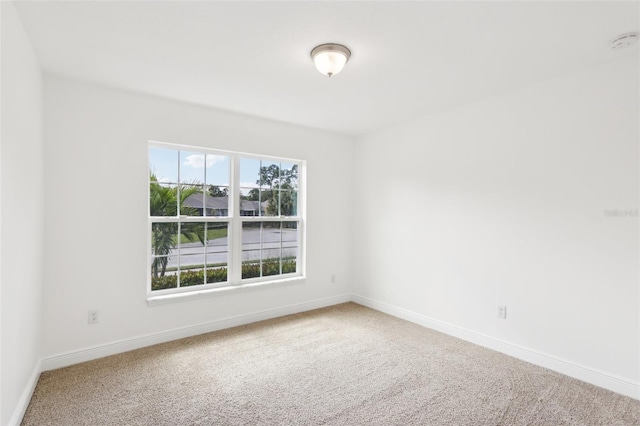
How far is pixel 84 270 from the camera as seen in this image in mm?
2873

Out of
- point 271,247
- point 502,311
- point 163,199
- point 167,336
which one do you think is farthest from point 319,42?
point 167,336

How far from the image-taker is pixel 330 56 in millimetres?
2252

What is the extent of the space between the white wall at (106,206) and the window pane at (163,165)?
164 millimetres

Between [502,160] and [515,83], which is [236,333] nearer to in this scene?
[502,160]

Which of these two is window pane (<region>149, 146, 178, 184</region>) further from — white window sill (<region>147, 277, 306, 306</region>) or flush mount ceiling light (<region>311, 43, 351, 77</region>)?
flush mount ceiling light (<region>311, 43, 351, 77</region>)

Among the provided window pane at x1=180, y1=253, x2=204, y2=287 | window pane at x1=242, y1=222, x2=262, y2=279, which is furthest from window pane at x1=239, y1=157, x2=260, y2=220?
window pane at x1=180, y1=253, x2=204, y2=287

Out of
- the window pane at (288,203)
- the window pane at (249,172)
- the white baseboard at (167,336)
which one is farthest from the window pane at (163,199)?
the window pane at (288,203)

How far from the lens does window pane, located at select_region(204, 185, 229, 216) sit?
3.68m

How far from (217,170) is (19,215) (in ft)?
6.28

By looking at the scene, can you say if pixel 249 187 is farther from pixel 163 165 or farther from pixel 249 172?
pixel 163 165

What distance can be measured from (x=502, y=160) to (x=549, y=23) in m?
1.36

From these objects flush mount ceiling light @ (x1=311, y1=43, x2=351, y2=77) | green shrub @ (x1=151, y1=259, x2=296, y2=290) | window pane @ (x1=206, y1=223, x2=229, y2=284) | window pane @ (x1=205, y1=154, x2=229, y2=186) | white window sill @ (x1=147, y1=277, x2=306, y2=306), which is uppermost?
flush mount ceiling light @ (x1=311, y1=43, x2=351, y2=77)

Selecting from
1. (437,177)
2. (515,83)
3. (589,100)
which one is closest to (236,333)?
(437,177)

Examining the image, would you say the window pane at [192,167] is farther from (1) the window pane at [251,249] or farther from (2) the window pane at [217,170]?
(1) the window pane at [251,249]
